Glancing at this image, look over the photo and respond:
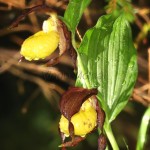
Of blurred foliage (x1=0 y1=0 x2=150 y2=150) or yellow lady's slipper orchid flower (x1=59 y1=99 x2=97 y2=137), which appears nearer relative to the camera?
yellow lady's slipper orchid flower (x1=59 y1=99 x2=97 y2=137)

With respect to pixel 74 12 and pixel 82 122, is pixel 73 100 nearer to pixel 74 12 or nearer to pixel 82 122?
pixel 82 122

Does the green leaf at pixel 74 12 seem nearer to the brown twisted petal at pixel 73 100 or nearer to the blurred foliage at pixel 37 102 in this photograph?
the brown twisted petal at pixel 73 100

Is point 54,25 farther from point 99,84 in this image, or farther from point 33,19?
point 33,19

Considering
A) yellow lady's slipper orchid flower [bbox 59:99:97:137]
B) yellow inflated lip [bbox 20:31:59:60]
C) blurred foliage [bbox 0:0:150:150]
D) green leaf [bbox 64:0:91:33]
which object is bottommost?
blurred foliage [bbox 0:0:150:150]

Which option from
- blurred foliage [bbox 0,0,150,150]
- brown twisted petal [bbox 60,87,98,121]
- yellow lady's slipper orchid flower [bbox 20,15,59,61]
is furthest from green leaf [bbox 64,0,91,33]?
blurred foliage [bbox 0,0,150,150]

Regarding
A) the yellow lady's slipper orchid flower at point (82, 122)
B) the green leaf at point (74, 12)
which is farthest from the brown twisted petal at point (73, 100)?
the green leaf at point (74, 12)

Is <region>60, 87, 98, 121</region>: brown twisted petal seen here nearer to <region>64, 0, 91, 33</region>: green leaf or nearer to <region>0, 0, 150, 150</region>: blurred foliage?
<region>64, 0, 91, 33</region>: green leaf

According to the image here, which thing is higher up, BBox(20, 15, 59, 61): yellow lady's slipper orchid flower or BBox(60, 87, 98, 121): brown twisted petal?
BBox(20, 15, 59, 61): yellow lady's slipper orchid flower

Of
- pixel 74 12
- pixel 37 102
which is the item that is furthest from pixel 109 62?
pixel 37 102
